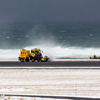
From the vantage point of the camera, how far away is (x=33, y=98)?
14.2 m

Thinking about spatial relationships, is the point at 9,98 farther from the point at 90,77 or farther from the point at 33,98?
the point at 90,77

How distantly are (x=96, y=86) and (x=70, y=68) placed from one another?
18.9 ft

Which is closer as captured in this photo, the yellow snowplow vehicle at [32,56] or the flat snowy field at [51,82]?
the flat snowy field at [51,82]

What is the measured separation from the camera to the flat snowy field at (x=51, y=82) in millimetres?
15406

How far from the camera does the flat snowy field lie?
1541 cm

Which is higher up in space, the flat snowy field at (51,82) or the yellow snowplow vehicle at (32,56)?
the yellow snowplow vehicle at (32,56)

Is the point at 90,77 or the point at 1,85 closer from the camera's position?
the point at 1,85

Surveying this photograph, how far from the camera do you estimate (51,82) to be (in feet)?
56.8

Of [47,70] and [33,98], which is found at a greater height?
[47,70]

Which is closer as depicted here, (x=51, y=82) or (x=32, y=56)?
(x=51, y=82)

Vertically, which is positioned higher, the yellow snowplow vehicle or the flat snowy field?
the yellow snowplow vehicle

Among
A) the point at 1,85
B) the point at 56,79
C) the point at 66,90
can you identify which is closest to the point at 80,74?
the point at 56,79

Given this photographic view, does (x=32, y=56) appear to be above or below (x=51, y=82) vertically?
above

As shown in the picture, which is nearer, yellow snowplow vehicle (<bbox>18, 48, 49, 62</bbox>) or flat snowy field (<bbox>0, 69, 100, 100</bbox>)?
flat snowy field (<bbox>0, 69, 100, 100</bbox>)
